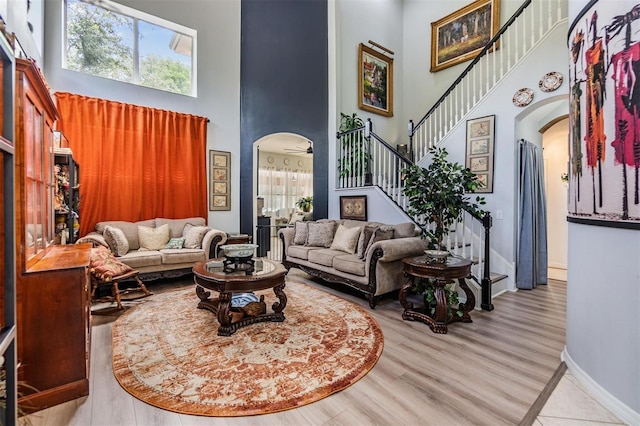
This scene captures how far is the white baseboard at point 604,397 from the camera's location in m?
1.59

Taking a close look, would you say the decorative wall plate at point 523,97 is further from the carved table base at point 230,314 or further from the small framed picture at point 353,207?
the carved table base at point 230,314

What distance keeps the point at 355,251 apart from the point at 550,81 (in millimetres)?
3327

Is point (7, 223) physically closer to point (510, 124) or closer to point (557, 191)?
point (510, 124)

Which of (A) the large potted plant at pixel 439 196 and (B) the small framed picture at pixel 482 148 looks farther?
(B) the small framed picture at pixel 482 148

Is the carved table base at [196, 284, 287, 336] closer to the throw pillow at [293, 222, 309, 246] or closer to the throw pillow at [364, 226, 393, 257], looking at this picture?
the throw pillow at [364, 226, 393, 257]

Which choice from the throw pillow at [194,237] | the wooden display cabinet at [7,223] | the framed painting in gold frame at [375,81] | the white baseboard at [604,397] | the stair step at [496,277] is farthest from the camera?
the framed painting in gold frame at [375,81]

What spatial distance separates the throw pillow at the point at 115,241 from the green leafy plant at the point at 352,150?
3539 mm

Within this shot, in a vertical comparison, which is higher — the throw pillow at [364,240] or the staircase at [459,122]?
the staircase at [459,122]

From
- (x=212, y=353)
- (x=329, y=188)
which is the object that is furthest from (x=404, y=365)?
(x=329, y=188)

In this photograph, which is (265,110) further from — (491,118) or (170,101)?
(491,118)

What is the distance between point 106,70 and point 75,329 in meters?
4.62

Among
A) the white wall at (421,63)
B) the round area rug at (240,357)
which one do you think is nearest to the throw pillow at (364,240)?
the round area rug at (240,357)

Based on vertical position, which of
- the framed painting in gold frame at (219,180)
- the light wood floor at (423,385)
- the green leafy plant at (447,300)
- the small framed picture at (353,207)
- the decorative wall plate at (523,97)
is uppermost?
the decorative wall plate at (523,97)

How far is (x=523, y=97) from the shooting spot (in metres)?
4.09
